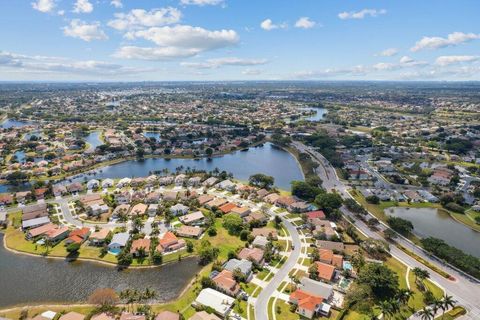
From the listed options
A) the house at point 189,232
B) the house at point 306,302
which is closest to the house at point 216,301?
the house at point 306,302

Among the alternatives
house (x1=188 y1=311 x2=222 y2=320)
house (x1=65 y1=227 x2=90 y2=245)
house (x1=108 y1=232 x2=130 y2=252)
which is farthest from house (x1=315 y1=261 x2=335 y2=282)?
house (x1=65 y1=227 x2=90 y2=245)

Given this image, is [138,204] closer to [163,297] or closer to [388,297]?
[163,297]

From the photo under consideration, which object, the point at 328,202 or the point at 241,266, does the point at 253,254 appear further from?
the point at 328,202

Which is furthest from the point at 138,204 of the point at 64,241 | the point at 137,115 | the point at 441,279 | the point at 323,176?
the point at 137,115

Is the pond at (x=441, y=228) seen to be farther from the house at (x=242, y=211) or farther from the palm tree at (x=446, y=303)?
the house at (x=242, y=211)

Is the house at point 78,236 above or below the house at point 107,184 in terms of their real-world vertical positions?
below

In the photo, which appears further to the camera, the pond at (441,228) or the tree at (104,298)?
the pond at (441,228)

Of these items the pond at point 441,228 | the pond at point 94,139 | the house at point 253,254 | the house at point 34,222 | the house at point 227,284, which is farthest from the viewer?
the pond at point 94,139
